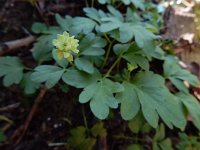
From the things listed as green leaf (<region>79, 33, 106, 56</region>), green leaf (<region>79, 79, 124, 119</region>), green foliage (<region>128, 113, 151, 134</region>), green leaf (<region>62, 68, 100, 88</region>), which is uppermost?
green leaf (<region>79, 33, 106, 56</region>)

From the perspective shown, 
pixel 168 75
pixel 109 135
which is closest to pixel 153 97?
pixel 168 75

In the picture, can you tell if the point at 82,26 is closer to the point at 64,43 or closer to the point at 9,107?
the point at 64,43

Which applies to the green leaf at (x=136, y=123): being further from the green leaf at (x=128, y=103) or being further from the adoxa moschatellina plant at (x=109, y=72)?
the green leaf at (x=128, y=103)

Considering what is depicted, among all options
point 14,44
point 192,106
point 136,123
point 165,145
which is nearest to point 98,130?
point 136,123

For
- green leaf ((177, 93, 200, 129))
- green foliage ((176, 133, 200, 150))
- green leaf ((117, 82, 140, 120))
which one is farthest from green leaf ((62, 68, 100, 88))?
green foliage ((176, 133, 200, 150))

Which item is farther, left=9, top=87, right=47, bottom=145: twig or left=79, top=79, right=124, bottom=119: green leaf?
left=9, top=87, right=47, bottom=145: twig

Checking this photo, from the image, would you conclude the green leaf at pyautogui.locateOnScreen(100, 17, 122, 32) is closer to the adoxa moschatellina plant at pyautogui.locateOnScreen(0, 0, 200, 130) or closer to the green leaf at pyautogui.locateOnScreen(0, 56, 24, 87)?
the adoxa moschatellina plant at pyautogui.locateOnScreen(0, 0, 200, 130)
